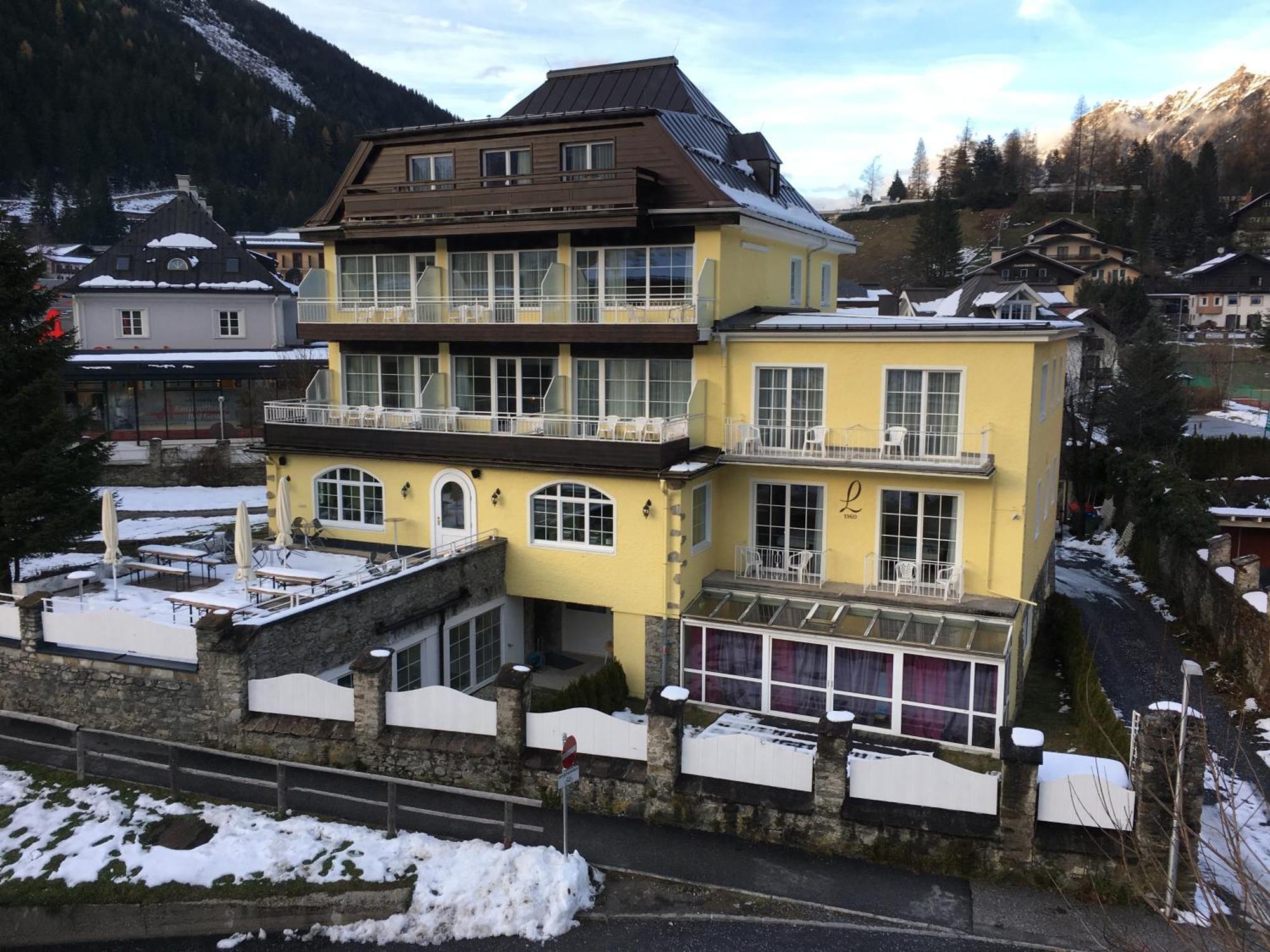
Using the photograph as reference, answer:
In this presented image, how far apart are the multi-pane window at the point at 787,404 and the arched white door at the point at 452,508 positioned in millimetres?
7098

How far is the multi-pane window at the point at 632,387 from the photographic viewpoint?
72.0ft

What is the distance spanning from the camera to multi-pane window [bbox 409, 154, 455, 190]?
75.1 ft

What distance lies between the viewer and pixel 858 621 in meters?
19.3

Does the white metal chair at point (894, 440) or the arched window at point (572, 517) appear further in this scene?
the arched window at point (572, 517)

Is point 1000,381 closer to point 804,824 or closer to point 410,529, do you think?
point 804,824

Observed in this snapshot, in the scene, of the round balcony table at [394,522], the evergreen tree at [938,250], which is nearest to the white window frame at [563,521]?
the round balcony table at [394,522]

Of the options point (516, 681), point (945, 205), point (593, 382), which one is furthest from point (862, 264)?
point (516, 681)

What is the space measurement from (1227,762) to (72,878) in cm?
1975

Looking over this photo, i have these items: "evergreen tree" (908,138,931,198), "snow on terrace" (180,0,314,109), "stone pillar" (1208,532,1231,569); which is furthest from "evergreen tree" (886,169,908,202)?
"stone pillar" (1208,532,1231,569)

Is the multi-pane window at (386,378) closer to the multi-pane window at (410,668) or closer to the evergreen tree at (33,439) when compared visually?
the evergreen tree at (33,439)

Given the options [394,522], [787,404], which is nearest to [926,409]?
[787,404]

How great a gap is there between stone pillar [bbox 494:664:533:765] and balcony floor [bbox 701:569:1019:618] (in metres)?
7.50

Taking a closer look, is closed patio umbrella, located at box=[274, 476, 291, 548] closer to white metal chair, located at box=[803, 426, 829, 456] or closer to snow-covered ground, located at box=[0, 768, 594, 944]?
snow-covered ground, located at box=[0, 768, 594, 944]

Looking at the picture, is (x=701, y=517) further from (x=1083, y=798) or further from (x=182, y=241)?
(x=182, y=241)
